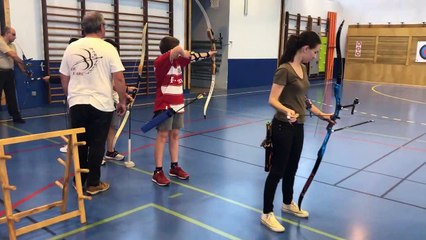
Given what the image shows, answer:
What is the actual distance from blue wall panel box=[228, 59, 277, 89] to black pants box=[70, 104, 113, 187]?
804cm

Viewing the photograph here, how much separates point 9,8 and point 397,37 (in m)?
12.2

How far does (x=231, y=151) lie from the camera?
4.47m

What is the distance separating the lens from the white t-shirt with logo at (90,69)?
265cm

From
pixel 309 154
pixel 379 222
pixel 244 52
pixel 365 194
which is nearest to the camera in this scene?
pixel 379 222

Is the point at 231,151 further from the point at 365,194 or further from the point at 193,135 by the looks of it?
the point at 365,194

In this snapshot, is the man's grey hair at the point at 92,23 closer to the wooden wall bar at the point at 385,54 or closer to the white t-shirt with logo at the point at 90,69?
the white t-shirt with logo at the point at 90,69

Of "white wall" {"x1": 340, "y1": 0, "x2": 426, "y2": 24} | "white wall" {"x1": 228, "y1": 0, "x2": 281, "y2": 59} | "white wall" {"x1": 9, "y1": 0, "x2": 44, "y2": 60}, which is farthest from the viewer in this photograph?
"white wall" {"x1": 340, "y1": 0, "x2": 426, "y2": 24}

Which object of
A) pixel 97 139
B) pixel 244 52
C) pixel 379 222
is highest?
pixel 244 52

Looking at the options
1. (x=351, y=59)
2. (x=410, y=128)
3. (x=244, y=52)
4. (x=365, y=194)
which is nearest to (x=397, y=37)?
(x=351, y=59)

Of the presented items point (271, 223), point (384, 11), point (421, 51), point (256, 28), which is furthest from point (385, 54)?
point (271, 223)

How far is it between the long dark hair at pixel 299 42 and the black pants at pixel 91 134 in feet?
4.41

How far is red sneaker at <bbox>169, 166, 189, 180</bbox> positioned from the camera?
3.44m

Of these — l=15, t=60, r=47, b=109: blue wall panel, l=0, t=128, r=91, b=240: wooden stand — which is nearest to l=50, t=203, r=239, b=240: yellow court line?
l=0, t=128, r=91, b=240: wooden stand

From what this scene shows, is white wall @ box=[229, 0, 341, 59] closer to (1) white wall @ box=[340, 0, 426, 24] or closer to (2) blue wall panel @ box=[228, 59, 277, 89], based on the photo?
(2) blue wall panel @ box=[228, 59, 277, 89]
